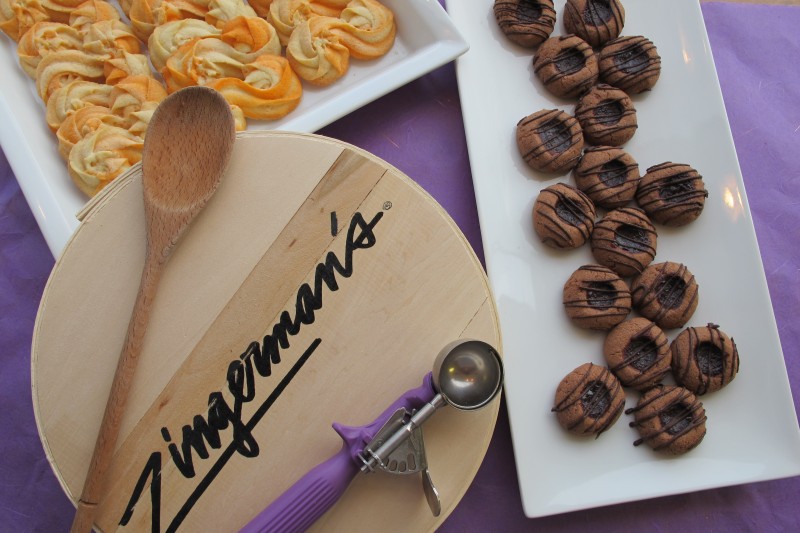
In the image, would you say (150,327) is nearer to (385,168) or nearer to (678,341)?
(385,168)

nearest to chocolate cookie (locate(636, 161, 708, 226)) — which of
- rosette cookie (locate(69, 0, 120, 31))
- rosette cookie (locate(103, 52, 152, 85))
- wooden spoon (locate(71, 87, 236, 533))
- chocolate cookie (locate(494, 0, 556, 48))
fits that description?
chocolate cookie (locate(494, 0, 556, 48))

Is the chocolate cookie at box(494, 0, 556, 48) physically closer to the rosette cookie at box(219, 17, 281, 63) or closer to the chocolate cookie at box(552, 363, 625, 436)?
the rosette cookie at box(219, 17, 281, 63)

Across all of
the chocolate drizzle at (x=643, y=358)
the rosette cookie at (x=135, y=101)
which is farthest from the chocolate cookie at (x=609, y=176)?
the rosette cookie at (x=135, y=101)

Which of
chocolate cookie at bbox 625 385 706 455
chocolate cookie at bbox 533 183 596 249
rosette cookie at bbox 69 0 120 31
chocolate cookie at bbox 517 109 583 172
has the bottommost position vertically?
chocolate cookie at bbox 625 385 706 455

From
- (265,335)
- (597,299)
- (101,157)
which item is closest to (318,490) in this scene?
(265,335)

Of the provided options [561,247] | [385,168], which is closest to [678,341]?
[561,247]

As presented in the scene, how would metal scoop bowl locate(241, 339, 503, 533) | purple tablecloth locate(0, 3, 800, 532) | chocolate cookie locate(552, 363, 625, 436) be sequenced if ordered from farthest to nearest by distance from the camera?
purple tablecloth locate(0, 3, 800, 532) → chocolate cookie locate(552, 363, 625, 436) → metal scoop bowl locate(241, 339, 503, 533)
